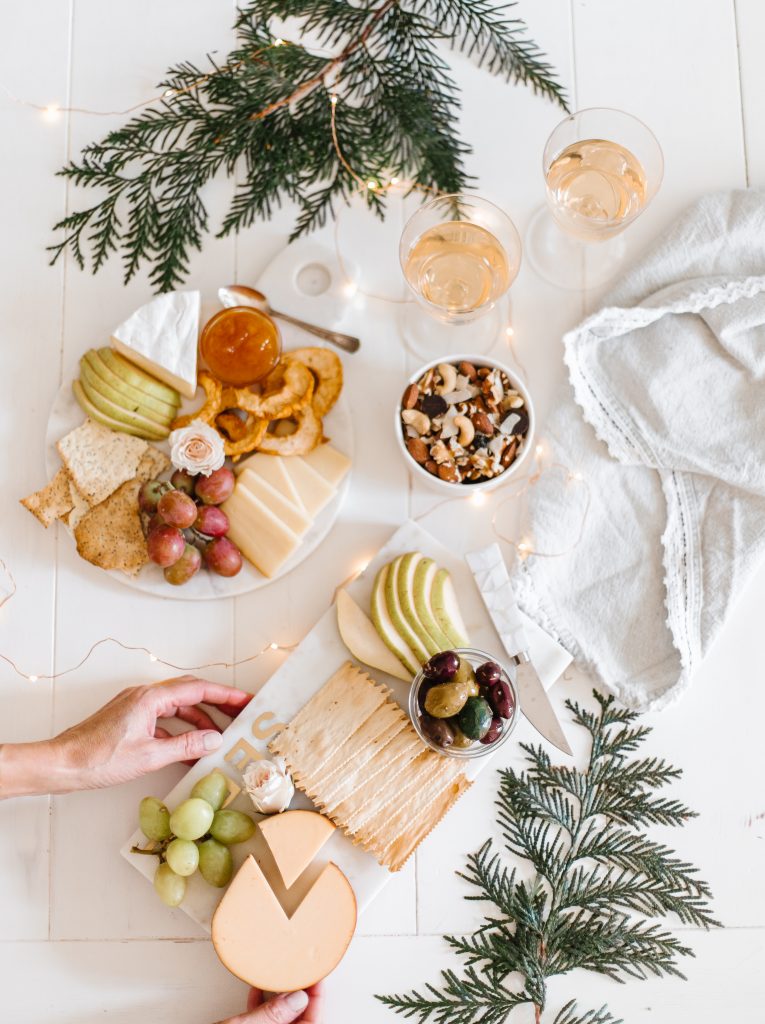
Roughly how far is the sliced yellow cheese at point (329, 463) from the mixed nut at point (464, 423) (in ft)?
0.43

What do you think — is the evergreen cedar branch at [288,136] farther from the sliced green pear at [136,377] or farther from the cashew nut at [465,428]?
the cashew nut at [465,428]

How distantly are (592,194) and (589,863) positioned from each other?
1194mm

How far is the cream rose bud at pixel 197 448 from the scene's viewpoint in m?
1.58

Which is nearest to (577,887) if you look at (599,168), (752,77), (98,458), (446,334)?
(446,334)

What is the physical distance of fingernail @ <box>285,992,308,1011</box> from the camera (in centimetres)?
150

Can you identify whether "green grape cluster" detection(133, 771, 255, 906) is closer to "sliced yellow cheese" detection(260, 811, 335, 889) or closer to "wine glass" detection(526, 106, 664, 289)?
"sliced yellow cheese" detection(260, 811, 335, 889)

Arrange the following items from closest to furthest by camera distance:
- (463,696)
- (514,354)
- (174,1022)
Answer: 1. (463,696)
2. (174,1022)
3. (514,354)

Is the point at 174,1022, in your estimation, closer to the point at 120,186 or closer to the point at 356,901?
the point at 356,901

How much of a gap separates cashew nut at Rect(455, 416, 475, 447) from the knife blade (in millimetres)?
197

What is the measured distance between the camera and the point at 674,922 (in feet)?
5.38

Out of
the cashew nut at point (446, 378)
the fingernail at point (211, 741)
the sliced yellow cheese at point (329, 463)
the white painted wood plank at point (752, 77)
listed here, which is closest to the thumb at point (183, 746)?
the fingernail at point (211, 741)

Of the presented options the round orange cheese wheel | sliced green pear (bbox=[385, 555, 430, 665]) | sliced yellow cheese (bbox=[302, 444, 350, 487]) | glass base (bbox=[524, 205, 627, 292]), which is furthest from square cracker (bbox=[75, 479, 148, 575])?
glass base (bbox=[524, 205, 627, 292])

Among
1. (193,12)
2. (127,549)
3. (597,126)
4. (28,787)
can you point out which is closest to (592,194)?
(597,126)

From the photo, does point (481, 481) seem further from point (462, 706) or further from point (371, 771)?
point (371, 771)
